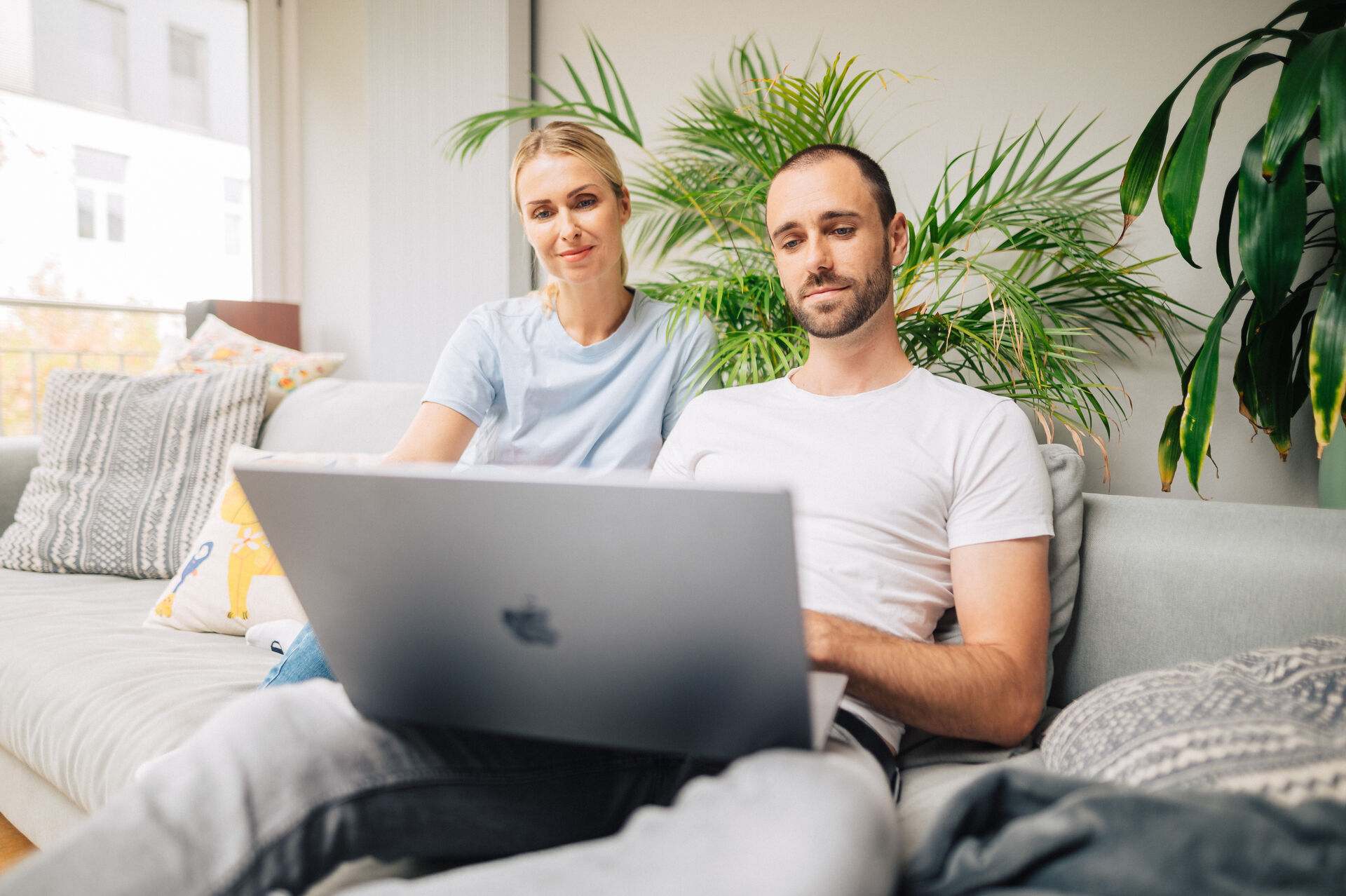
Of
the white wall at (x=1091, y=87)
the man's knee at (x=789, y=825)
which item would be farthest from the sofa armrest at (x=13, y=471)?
the man's knee at (x=789, y=825)

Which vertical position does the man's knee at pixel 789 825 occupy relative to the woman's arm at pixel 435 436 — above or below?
below

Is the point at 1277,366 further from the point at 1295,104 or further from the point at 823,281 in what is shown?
the point at 823,281

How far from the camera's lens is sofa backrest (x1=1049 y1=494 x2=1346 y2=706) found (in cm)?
A: 101

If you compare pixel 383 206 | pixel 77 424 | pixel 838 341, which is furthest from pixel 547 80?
pixel 838 341

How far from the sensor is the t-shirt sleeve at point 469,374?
1535 millimetres

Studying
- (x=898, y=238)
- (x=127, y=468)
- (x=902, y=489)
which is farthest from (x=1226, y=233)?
(x=127, y=468)

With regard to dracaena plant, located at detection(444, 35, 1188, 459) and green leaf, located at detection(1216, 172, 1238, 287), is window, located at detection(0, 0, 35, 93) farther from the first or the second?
green leaf, located at detection(1216, 172, 1238, 287)

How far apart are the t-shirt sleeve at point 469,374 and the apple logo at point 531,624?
0.97 m

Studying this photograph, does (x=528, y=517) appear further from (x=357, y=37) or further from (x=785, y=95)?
(x=357, y=37)

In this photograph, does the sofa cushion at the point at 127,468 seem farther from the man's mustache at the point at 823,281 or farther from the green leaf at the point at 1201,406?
the green leaf at the point at 1201,406

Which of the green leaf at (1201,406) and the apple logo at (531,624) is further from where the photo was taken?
the green leaf at (1201,406)

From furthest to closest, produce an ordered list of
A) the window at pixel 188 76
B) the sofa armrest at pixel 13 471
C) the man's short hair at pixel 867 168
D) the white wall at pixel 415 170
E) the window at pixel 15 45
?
the window at pixel 188 76, the window at pixel 15 45, the white wall at pixel 415 170, the sofa armrest at pixel 13 471, the man's short hair at pixel 867 168

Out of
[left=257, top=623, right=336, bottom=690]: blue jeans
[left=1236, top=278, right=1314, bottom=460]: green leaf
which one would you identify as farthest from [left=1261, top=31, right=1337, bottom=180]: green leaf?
[left=257, top=623, right=336, bottom=690]: blue jeans

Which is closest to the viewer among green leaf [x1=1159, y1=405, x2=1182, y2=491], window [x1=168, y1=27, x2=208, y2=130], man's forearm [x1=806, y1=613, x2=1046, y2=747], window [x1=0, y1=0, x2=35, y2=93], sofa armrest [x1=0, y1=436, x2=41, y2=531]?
man's forearm [x1=806, y1=613, x2=1046, y2=747]
